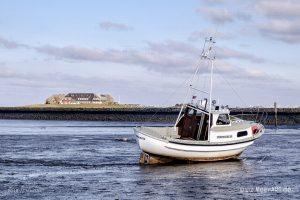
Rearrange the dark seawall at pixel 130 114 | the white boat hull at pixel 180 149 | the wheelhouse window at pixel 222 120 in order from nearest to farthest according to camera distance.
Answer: the white boat hull at pixel 180 149, the wheelhouse window at pixel 222 120, the dark seawall at pixel 130 114

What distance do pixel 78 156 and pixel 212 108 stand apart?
11.2m

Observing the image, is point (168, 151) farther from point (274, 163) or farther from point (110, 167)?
point (274, 163)

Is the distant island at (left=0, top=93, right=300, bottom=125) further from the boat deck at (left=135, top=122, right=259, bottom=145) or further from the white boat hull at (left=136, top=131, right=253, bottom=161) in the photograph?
the white boat hull at (left=136, top=131, right=253, bottom=161)

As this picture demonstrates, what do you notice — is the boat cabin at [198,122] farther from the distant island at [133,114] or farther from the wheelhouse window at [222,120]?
the distant island at [133,114]

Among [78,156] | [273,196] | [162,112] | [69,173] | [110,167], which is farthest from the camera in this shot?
[162,112]

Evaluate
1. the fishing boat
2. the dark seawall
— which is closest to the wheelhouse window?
the fishing boat

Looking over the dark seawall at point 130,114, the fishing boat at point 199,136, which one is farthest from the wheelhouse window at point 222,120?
the dark seawall at point 130,114

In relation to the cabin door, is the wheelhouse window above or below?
above

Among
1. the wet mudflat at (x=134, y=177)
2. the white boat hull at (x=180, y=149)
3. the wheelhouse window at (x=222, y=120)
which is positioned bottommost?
the wet mudflat at (x=134, y=177)

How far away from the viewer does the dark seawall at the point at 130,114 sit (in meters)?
139

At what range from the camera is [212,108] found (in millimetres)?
45281

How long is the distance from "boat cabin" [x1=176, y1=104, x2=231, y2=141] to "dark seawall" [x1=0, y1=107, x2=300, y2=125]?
287 feet

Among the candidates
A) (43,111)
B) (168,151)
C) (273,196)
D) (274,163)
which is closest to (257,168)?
(274,163)

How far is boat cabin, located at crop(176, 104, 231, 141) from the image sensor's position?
44.4 meters
